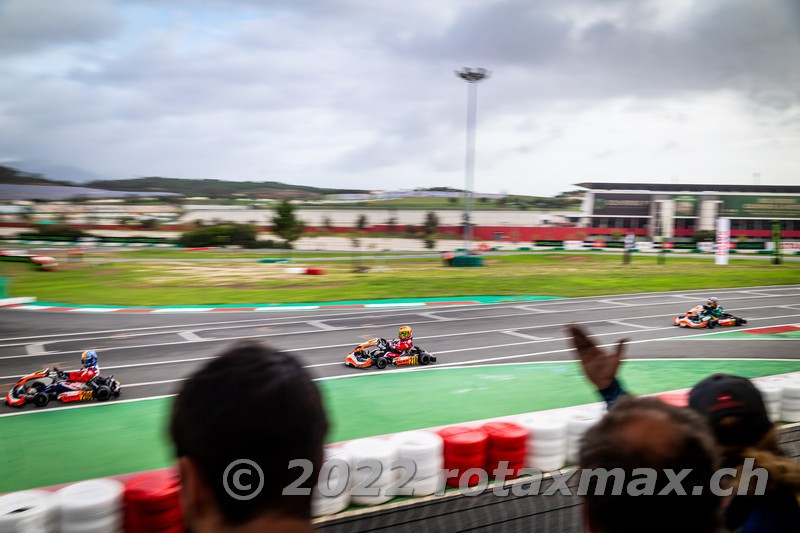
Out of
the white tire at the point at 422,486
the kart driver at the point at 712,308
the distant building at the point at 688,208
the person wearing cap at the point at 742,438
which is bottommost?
the white tire at the point at 422,486

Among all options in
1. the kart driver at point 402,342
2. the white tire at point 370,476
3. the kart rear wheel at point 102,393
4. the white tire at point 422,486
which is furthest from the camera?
the kart driver at point 402,342

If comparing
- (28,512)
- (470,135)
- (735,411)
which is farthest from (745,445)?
(470,135)

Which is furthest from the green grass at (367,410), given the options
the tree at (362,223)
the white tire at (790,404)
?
the tree at (362,223)

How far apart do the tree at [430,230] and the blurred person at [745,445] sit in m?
4.18

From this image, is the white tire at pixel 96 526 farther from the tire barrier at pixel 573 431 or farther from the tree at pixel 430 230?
the tree at pixel 430 230

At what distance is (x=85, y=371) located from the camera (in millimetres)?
4133

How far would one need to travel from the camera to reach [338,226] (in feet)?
18.5

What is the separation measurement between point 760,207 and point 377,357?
20.4 feet

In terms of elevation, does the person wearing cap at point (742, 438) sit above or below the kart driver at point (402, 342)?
above

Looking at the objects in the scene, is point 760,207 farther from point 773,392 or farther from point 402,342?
point 402,342

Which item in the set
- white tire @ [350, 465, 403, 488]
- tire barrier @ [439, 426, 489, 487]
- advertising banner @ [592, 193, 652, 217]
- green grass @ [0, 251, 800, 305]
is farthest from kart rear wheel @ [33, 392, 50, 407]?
advertising banner @ [592, 193, 652, 217]

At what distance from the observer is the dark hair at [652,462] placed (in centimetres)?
110

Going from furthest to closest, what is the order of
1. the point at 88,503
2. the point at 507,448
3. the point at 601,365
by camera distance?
the point at 507,448 → the point at 88,503 → the point at 601,365

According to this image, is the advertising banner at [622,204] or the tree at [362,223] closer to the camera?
the tree at [362,223]
